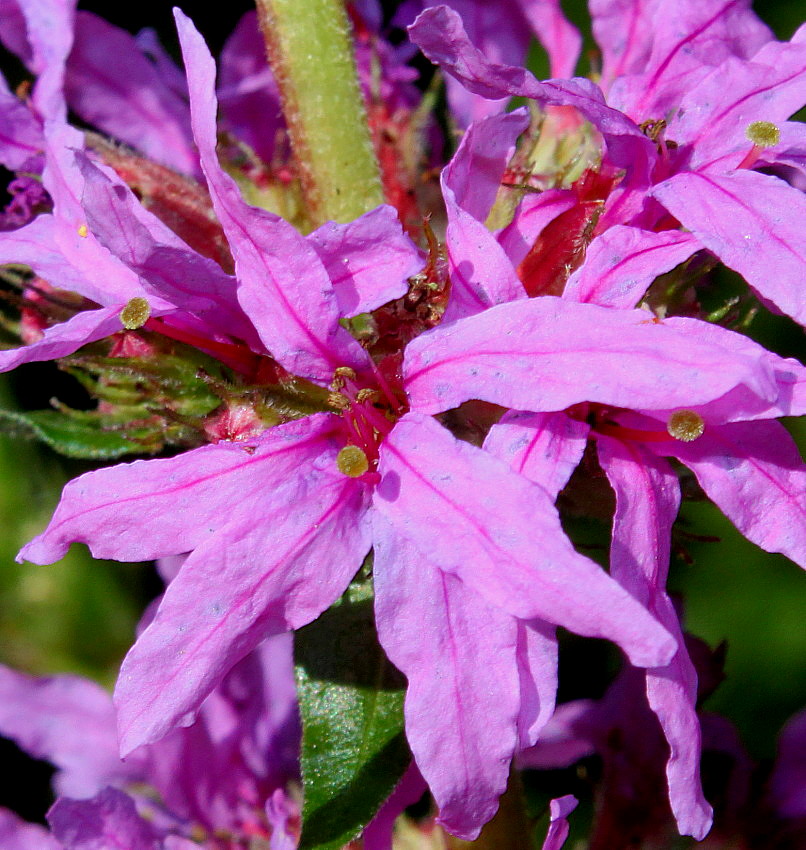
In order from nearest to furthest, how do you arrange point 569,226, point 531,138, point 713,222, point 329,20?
point 713,222 → point 569,226 → point 329,20 → point 531,138

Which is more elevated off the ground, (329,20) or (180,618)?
(329,20)

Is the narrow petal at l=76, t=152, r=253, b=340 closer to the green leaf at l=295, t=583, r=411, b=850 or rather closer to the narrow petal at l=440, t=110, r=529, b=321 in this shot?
the narrow petal at l=440, t=110, r=529, b=321

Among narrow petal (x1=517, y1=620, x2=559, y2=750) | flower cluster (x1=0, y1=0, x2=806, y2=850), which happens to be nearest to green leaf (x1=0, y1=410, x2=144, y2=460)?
flower cluster (x1=0, y1=0, x2=806, y2=850)

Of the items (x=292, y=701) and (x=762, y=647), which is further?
(x=762, y=647)

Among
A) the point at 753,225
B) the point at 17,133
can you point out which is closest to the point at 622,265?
the point at 753,225

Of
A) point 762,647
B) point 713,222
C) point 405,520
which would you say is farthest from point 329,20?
point 762,647

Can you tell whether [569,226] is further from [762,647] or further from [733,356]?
[762,647]
